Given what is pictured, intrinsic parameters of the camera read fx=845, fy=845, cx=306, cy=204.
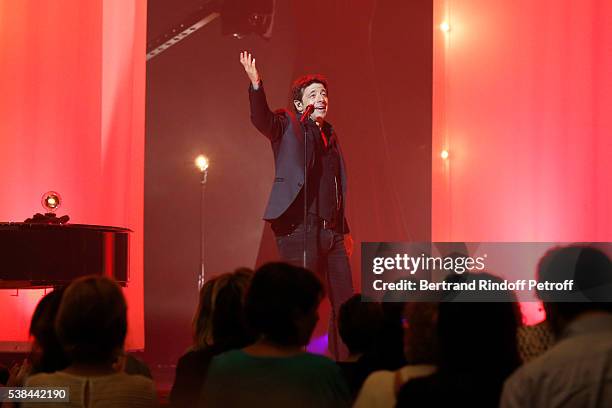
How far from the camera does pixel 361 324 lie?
245cm

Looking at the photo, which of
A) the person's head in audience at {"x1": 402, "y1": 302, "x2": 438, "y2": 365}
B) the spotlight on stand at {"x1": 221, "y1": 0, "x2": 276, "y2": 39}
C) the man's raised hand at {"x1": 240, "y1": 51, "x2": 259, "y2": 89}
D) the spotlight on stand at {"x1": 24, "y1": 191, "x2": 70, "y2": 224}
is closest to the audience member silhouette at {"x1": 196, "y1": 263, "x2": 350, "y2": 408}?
the person's head in audience at {"x1": 402, "y1": 302, "x2": 438, "y2": 365}

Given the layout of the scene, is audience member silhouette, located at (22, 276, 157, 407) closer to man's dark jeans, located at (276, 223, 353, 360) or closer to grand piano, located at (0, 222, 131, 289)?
grand piano, located at (0, 222, 131, 289)

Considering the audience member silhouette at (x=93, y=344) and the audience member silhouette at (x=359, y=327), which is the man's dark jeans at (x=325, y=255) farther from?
the audience member silhouette at (x=93, y=344)

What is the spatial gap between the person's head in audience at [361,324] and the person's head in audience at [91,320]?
0.80m

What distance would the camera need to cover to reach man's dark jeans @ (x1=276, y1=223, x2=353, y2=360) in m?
6.00

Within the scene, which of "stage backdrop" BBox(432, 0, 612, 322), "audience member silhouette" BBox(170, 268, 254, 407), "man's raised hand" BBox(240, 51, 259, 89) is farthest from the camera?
"stage backdrop" BBox(432, 0, 612, 322)

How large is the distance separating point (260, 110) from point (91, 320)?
4373 mm

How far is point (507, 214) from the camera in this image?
642cm

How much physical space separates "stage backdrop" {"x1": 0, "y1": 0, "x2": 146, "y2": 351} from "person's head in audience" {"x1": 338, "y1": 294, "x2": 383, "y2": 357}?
3898 mm

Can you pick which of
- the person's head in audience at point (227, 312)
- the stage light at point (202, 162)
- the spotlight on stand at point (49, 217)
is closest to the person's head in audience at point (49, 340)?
the person's head in audience at point (227, 312)

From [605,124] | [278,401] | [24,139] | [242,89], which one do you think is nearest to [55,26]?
[24,139]

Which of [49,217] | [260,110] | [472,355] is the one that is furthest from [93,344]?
[260,110]

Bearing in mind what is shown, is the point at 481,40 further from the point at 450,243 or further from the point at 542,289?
the point at 542,289

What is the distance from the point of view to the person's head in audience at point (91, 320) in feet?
6.00
